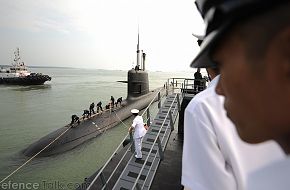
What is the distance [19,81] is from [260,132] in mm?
60851

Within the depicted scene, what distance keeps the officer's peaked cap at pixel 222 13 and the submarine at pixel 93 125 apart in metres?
10.9

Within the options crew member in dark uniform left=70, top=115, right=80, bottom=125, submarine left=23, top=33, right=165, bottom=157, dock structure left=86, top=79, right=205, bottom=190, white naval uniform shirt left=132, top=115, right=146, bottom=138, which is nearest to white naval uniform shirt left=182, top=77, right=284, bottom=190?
dock structure left=86, top=79, right=205, bottom=190

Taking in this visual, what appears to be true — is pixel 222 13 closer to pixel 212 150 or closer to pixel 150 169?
pixel 212 150

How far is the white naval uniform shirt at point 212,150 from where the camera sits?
→ 148cm

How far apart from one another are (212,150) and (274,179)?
466 millimetres

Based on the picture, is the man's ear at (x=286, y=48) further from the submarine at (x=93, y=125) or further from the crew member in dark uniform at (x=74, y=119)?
the crew member in dark uniform at (x=74, y=119)

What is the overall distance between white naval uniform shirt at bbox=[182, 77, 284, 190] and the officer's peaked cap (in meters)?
0.77

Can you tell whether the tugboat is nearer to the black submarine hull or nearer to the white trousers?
the black submarine hull

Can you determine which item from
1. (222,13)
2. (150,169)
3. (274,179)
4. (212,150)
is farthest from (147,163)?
(222,13)

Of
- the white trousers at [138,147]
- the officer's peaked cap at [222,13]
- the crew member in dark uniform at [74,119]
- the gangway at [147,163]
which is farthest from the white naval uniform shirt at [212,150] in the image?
the crew member in dark uniform at [74,119]

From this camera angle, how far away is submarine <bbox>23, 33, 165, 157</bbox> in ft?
51.8

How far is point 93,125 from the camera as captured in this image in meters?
18.6

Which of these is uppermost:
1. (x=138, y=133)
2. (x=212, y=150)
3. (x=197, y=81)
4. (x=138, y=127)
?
(x=197, y=81)

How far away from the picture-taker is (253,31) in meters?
0.71
